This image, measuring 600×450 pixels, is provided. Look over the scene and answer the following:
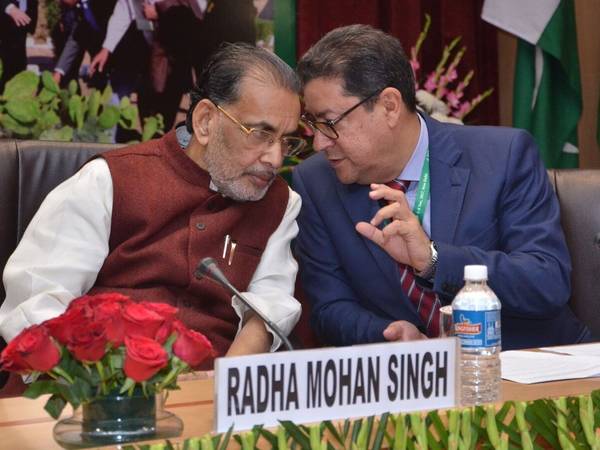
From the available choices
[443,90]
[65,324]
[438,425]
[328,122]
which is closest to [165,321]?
[65,324]

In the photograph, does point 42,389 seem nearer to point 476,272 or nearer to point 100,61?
point 476,272

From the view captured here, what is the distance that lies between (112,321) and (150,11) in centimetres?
235

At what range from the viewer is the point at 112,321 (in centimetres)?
117

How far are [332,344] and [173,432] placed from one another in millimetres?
1248

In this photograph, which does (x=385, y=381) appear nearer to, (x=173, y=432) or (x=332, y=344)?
(x=173, y=432)

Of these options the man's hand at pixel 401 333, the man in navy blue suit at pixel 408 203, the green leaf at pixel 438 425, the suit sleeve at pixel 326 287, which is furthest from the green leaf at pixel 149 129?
the green leaf at pixel 438 425

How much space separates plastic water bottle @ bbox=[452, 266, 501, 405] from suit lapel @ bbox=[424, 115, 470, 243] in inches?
30.5

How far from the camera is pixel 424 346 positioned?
135cm

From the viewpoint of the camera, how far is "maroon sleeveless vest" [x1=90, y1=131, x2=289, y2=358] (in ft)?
7.14

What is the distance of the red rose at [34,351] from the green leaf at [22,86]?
2.05 m

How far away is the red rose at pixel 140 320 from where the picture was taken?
118 centimetres

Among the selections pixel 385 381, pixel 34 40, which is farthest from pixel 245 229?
pixel 34 40

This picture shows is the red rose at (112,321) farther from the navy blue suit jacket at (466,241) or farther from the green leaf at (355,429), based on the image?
the navy blue suit jacket at (466,241)

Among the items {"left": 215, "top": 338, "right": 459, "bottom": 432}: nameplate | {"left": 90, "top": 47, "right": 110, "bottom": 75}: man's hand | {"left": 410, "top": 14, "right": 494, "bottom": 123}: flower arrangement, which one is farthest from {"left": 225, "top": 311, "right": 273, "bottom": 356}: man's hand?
{"left": 90, "top": 47, "right": 110, "bottom": 75}: man's hand
